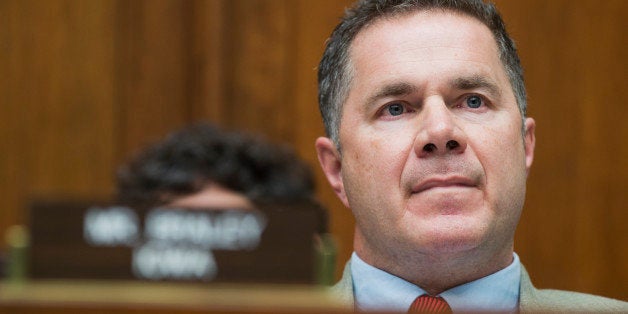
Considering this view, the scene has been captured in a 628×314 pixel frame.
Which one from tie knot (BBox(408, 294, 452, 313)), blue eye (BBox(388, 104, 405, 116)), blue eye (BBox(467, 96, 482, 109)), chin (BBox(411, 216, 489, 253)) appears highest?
blue eye (BBox(467, 96, 482, 109))

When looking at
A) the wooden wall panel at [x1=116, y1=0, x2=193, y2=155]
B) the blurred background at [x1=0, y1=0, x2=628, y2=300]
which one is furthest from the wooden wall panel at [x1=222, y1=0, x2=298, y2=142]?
the wooden wall panel at [x1=116, y1=0, x2=193, y2=155]

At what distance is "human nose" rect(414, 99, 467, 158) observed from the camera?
99cm

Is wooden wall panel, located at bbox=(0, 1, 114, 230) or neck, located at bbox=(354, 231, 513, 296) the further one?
wooden wall panel, located at bbox=(0, 1, 114, 230)

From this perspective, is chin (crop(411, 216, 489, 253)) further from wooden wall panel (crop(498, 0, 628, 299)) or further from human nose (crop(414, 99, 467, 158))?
wooden wall panel (crop(498, 0, 628, 299))

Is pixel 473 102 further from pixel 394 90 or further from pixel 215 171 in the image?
pixel 215 171

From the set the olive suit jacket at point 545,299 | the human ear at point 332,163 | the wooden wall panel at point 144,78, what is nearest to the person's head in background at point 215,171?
the wooden wall panel at point 144,78

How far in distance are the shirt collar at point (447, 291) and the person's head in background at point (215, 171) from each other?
616 mm

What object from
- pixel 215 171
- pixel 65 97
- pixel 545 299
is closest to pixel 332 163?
pixel 545 299

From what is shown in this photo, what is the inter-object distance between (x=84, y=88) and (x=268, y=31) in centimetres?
42

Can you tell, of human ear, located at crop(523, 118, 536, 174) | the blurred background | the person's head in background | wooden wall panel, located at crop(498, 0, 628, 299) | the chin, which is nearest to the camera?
the chin

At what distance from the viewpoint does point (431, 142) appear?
99 cm

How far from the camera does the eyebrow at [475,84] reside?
3.41 ft

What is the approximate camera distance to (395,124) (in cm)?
104

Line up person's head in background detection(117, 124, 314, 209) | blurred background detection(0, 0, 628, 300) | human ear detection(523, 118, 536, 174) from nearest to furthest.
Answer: human ear detection(523, 118, 536, 174) < person's head in background detection(117, 124, 314, 209) < blurred background detection(0, 0, 628, 300)
